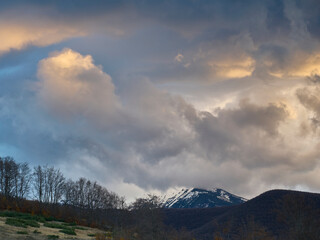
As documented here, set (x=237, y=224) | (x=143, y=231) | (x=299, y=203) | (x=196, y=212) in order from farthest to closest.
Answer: (x=196, y=212), (x=237, y=224), (x=143, y=231), (x=299, y=203)

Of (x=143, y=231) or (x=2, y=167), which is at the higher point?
(x=2, y=167)

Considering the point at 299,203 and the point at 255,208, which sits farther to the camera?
the point at 255,208

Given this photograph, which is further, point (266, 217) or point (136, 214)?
point (266, 217)

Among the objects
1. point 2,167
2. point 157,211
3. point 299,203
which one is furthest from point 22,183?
point 299,203

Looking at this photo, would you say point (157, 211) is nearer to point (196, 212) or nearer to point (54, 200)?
point (54, 200)

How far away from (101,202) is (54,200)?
574 inches

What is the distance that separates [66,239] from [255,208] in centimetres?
12627

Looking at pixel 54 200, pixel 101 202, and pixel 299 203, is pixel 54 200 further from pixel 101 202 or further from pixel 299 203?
pixel 299 203

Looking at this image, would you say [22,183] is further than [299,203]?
Yes

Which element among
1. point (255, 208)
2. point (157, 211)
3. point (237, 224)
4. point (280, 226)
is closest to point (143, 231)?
point (157, 211)

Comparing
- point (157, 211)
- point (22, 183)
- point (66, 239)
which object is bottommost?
point (66, 239)

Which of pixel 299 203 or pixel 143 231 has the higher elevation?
pixel 299 203

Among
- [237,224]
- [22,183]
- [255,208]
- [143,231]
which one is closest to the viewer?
[143,231]

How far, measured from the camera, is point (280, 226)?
119 meters
